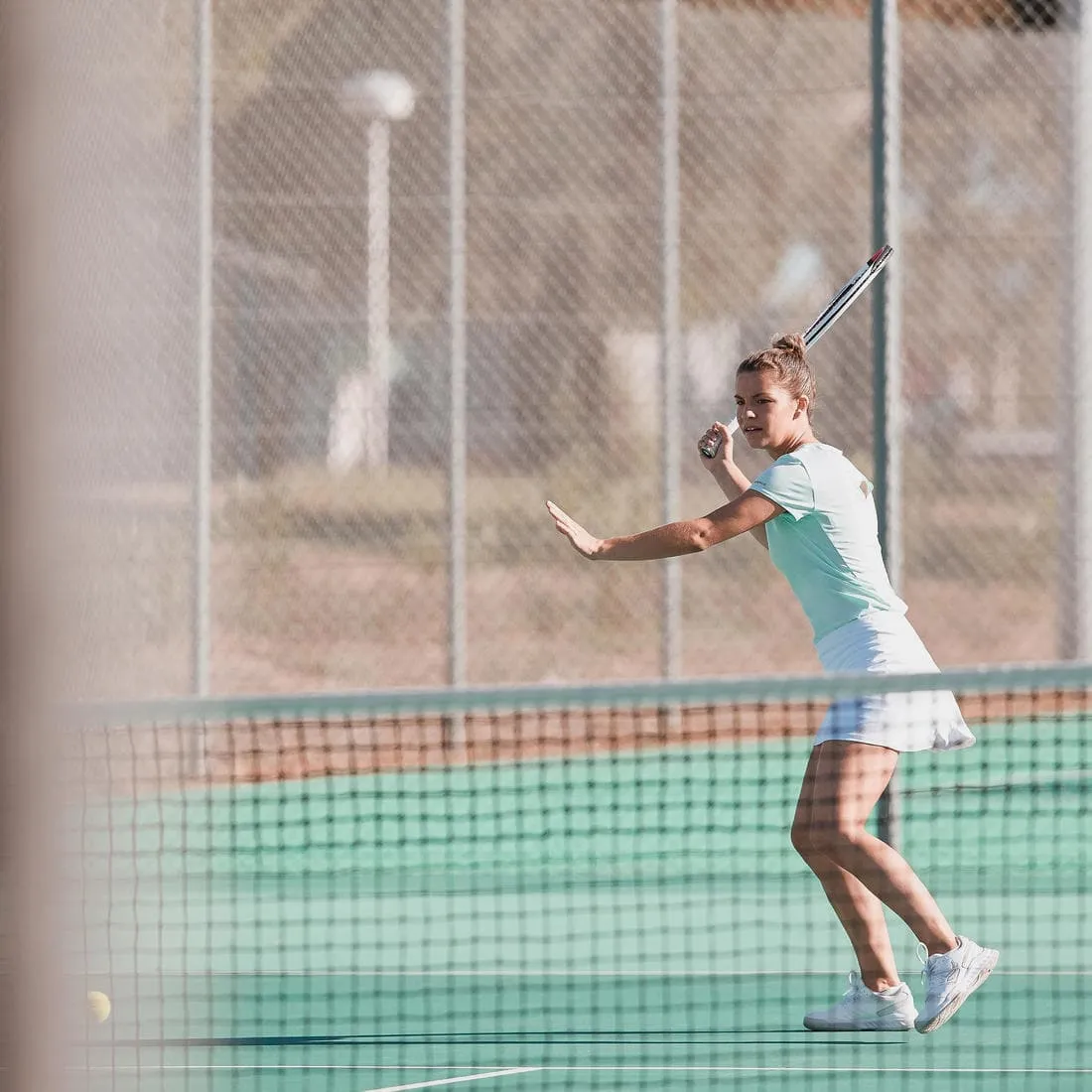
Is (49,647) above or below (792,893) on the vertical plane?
above

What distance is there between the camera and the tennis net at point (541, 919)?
4.06 m

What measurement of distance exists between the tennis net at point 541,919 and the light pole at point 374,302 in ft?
4.45

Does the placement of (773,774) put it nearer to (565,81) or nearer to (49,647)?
(565,81)

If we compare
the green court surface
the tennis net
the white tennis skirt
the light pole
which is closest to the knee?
the white tennis skirt

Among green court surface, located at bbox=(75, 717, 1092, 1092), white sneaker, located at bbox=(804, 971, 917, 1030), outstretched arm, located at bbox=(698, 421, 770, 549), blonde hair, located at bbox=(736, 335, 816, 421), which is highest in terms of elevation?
blonde hair, located at bbox=(736, 335, 816, 421)

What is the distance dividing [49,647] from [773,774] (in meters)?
6.95

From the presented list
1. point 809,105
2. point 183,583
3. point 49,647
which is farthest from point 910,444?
point 49,647

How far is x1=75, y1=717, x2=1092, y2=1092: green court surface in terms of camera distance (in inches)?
166

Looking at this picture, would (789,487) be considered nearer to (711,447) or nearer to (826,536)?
(826,536)

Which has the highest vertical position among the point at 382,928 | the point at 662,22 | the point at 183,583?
the point at 662,22

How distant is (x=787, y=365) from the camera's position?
4426 mm

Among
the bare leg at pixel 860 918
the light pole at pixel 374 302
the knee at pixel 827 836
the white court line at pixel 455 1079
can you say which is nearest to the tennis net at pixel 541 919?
the white court line at pixel 455 1079

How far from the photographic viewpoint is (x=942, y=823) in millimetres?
7301

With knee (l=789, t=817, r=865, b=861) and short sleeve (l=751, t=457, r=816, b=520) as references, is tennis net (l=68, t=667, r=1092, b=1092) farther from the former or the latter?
short sleeve (l=751, t=457, r=816, b=520)
